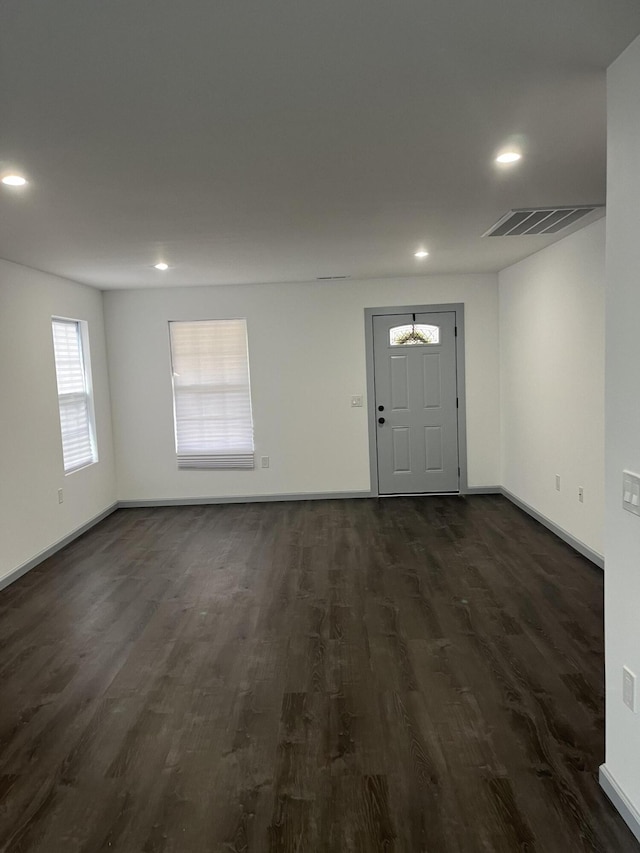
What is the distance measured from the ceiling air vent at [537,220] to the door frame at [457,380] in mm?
2205

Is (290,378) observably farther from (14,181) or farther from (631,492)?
(631,492)

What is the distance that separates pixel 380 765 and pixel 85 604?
2606 mm

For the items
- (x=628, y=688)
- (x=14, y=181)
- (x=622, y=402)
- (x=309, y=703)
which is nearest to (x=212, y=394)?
(x=14, y=181)

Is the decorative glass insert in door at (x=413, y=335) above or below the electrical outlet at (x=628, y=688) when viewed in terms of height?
above

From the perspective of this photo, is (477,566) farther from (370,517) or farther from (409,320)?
(409,320)

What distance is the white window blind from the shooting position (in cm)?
700

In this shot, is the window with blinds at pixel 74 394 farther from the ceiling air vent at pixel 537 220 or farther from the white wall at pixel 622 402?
the white wall at pixel 622 402

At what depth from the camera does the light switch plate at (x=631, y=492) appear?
1933 millimetres

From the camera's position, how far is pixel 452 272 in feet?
21.8

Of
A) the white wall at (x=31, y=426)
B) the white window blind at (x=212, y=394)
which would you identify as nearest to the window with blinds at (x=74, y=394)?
the white wall at (x=31, y=426)

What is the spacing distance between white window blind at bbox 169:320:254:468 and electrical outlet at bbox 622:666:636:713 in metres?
5.34

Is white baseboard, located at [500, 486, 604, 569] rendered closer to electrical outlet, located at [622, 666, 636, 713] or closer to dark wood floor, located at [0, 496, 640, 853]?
dark wood floor, located at [0, 496, 640, 853]

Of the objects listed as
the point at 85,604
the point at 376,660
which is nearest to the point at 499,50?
the point at 376,660

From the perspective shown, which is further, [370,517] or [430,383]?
[430,383]
